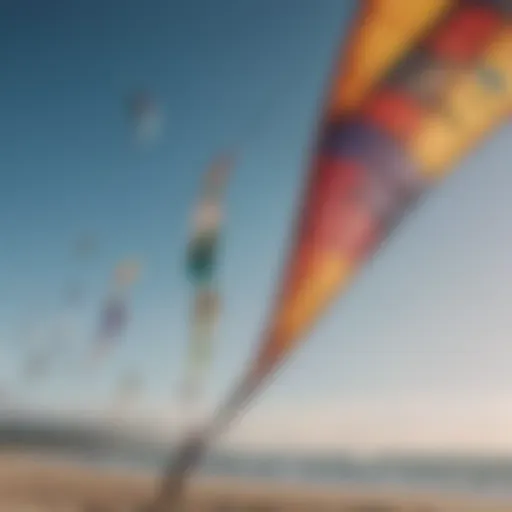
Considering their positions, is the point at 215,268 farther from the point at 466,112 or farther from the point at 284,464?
the point at 466,112

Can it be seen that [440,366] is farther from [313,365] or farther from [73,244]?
[73,244]

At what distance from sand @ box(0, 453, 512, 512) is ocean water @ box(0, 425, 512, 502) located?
0.01m

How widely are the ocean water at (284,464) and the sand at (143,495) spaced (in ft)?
0.04

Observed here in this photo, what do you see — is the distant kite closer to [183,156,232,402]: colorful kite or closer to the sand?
[183,156,232,402]: colorful kite

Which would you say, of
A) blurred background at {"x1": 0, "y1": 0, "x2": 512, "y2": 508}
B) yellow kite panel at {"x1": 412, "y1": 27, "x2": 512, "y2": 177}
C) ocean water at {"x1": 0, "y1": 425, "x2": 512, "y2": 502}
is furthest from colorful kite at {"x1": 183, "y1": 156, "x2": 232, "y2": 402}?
yellow kite panel at {"x1": 412, "y1": 27, "x2": 512, "y2": 177}

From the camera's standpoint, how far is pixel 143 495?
1397mm

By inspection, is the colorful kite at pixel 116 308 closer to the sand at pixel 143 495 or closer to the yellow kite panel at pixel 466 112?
the sand at pixel 143 495

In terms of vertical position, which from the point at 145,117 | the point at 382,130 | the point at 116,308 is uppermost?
the point at 382,130

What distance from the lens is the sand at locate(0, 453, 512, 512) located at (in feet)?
4.53

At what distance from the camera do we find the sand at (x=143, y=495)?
1382mm

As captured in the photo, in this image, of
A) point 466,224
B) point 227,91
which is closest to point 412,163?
point 466,224

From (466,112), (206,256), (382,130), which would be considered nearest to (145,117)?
(206,256)

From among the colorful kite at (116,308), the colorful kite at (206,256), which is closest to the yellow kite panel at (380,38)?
the colorful kite at (206,256)

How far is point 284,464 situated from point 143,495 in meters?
0.20
